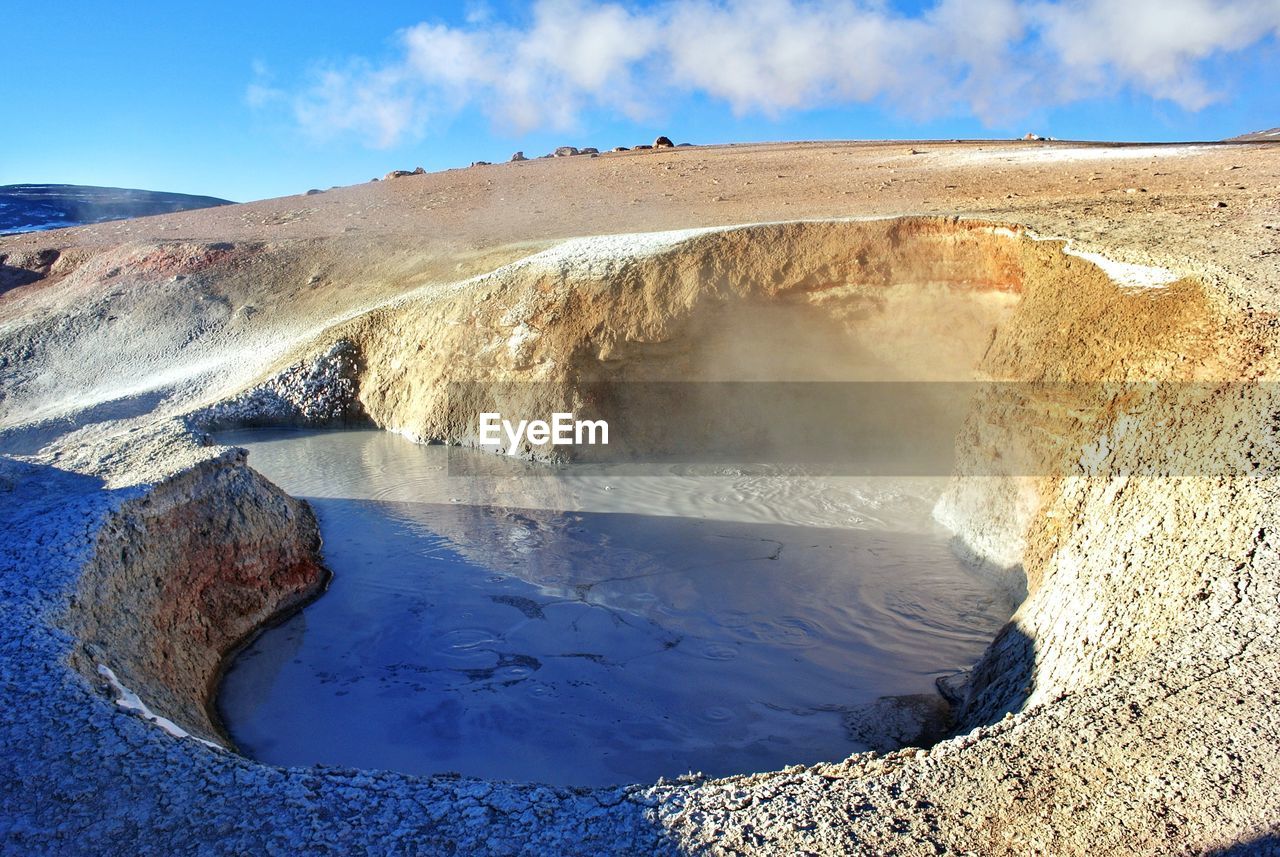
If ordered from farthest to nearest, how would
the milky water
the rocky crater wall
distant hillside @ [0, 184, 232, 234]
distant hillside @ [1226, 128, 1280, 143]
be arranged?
distant hillside @ [0, 184, 232, 234] → distant hillside @ [1226, 128, 1280, 143] → the milky water → the rocky crater wall

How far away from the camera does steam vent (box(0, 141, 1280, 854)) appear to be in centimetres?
260

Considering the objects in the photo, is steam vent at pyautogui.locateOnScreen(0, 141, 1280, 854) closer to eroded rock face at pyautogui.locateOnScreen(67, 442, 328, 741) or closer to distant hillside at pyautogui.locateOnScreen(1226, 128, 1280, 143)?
eroded rock face at pyautogui.locateOnScreen(67, 442, 328, 741)

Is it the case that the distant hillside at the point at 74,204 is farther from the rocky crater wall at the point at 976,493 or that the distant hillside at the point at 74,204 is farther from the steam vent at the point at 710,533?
the rocky crater wall at the point at 976,493

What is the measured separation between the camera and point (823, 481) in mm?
8305

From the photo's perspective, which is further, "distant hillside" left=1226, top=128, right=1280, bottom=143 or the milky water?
"distant hillside" left=1226, top=128, right=1280, bottom=143

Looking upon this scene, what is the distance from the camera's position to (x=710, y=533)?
7094 millimetres

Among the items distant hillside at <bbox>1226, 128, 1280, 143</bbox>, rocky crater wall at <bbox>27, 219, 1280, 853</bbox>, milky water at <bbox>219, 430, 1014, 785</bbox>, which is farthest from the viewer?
distant hillside at <bbox>1226, 128, 1280, 143</bbox>

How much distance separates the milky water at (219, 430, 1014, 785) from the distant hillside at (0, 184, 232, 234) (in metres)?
25.4

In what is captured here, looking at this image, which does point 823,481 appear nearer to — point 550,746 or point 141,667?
point 550,746

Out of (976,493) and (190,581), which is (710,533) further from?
(190,581)

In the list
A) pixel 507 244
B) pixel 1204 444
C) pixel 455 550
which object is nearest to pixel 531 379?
pixel 455 550

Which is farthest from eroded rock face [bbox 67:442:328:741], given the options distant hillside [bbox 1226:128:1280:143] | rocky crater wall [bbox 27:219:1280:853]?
distant hillside [bbox 1226:128:1280:143]

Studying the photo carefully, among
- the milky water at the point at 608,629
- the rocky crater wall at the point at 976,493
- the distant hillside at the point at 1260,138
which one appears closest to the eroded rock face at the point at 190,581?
the rocky crater wall at the point at 976,493

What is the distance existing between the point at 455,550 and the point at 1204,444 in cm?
487
